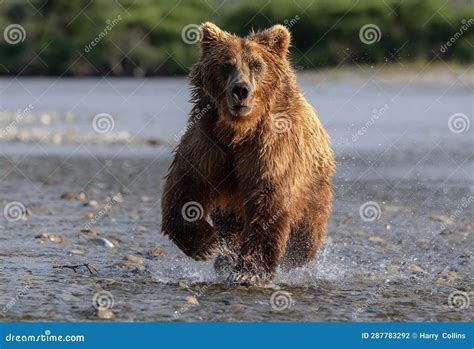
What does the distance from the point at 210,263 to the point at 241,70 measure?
1935mm

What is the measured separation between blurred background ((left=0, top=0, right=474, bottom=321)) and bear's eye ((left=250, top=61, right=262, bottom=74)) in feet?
5.10

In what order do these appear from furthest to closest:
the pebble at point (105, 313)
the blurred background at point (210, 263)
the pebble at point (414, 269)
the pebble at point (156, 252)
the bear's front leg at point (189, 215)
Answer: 1. the pebble at point (156, 252)
2. the pebble at point (414, 269)
3. the bear's front leg at point (189, 215)
4. the blurred background at point (210, 263)
5. the pebble at point (105, 313)

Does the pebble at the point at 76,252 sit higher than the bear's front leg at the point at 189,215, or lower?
lower

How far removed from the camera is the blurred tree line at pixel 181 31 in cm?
4438

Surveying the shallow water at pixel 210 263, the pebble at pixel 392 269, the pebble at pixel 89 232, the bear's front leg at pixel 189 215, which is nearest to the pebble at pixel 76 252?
the shallow water at pixel 210 263

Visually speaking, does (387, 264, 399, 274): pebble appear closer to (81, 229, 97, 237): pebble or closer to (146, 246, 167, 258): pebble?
(146, 246, 167, 258): pebble

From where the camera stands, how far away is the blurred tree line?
4438 centimetres

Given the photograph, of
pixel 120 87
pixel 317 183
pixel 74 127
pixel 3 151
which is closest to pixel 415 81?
pixel 120 87

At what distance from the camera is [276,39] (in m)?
7.38

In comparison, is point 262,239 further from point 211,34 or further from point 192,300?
point 211,34

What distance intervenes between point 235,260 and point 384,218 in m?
3.60

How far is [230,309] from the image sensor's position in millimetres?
6363

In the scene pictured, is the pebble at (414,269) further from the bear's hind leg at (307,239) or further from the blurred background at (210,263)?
the bear's hind leg at (307,239)

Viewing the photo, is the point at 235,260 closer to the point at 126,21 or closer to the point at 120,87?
the point at 120,87
